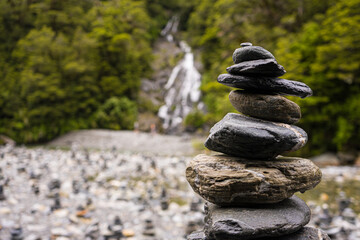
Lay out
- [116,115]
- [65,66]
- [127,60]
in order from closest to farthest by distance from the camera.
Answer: [65,66] < [116,115] < [127,60]

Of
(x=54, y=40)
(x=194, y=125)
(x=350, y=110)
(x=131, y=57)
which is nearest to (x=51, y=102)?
(x=54, y=40)

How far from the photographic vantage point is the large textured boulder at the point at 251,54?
2.63m

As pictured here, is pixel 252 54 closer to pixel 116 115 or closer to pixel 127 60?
pixel 116 115

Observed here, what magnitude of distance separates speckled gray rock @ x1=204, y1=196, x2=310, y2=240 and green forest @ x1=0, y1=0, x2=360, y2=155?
9430mm

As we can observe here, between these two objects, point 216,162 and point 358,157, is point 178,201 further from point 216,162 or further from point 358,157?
point 358,157

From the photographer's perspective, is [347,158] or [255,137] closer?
[255,137]

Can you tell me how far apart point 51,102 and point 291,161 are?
2080 centimetres

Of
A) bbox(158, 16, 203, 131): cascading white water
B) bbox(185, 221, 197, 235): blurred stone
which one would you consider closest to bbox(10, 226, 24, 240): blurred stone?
bbox(185, 221, 197, 235): blurred stone

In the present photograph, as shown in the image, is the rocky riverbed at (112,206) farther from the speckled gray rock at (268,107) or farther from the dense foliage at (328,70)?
the dense foliage at (328,70)

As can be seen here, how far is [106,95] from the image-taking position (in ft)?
80.2

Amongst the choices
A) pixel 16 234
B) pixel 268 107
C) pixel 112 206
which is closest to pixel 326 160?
pixel 112 206

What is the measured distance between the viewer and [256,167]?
8.43 ft

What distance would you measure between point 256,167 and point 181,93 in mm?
26077

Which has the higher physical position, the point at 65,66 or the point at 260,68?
the point at 260,68
